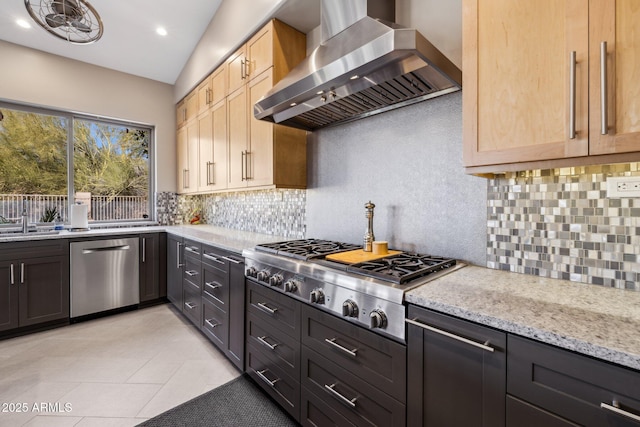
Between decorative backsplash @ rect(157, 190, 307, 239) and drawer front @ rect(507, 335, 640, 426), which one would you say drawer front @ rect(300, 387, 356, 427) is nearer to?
drawer front @ rect(507, 335, 640, 426)

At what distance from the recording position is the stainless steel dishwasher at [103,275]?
2.96m

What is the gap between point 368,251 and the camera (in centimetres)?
178

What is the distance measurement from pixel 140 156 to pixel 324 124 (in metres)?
3.12

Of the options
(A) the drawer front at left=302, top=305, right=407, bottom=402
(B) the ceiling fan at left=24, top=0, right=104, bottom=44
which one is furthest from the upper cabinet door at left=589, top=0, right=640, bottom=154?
(B) the ceiling fan at left=24, top=0, right=104, bottom=44

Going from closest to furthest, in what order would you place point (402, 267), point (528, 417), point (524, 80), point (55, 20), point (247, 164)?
point (528, 417)
point (524, 80)
point (402, 267)
point (55, 20)
point (247, 164)

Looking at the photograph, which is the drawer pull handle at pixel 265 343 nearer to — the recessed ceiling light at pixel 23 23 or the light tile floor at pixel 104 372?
the light tile floor at pixel 104 372

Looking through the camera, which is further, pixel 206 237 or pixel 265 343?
pixel 206 237

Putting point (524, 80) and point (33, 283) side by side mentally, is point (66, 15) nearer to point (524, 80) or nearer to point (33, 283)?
point (33, 283)

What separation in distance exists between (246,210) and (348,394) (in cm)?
243

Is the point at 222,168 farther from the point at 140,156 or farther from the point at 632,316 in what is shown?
the point at 632,316

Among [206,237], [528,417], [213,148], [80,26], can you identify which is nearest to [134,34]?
[80,26]

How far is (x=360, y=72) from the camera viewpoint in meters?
1.39

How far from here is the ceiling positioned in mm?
2943

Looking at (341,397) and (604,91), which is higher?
(604,91)
